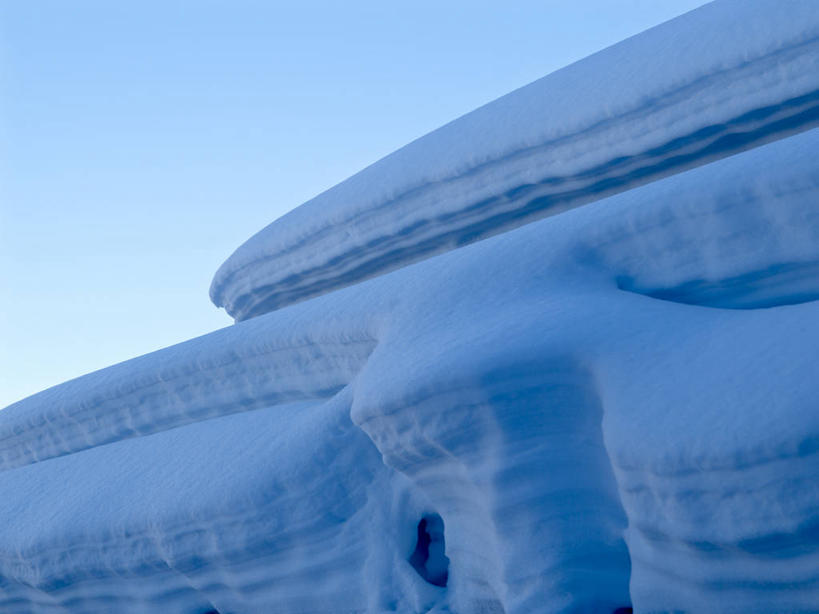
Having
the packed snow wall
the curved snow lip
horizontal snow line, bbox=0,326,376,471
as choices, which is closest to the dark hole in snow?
the packed snow wall

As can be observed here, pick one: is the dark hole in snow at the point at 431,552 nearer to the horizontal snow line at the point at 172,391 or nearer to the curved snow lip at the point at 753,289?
the horizontal snow line at the point at 172,391

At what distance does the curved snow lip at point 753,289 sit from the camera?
155 centimetres

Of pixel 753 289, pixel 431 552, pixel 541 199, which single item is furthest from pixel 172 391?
pixel 753 289

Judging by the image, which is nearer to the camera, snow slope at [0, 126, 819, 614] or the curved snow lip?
snow slope at [0, 126, 819, 614]

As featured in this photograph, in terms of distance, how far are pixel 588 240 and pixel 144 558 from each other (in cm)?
145

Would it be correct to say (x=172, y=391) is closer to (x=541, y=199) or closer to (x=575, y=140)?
(x=541, y=199)

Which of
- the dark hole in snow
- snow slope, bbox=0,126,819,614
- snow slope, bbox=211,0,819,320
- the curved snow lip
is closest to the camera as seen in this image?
snow slope, bbox=0,126,819,614

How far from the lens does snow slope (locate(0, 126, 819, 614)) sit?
A: 1.24 m

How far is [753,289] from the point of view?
1.61 m

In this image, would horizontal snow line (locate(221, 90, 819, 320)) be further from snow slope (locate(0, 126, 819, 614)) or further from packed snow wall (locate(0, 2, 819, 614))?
snow slope (locate(0, 126, 819, 614))

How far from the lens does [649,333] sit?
4.85ft

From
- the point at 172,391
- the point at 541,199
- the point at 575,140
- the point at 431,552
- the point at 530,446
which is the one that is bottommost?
the point at 431,552

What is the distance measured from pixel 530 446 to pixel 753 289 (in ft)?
1.88

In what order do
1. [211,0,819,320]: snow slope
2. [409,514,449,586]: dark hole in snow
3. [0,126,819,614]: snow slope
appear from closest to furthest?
[0,126,819,614]: snow slope
[409,514,449,586]: dark hole in snow
[211,0,819,320]: snow slope
